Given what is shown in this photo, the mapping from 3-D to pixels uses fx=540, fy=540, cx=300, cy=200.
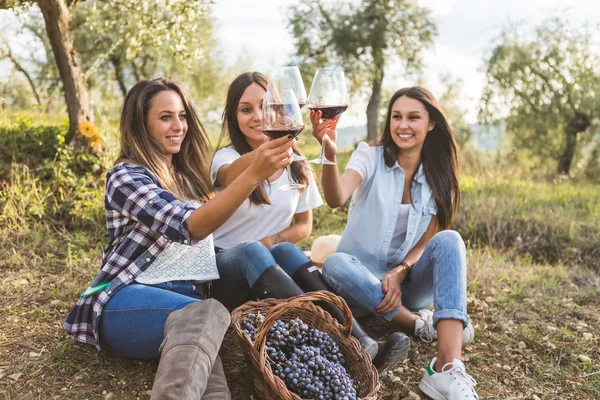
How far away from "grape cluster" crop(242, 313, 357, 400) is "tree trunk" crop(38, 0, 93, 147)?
4.24 meters

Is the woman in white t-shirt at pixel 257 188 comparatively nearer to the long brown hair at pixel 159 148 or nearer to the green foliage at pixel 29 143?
the long brown hair at pixel 159 148

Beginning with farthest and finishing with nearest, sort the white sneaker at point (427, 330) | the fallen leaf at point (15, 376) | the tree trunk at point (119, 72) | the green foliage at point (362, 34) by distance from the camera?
1. the tree trunk at point (119, 72)
2. the green foliage at point (362, 34)
3. the white sneaker at point (427, 330)
4. the fallen leaf at point (15, 376)

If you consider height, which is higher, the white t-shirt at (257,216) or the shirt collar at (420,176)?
the shirt collar at (420,176)

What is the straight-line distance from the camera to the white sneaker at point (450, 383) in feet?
8.80

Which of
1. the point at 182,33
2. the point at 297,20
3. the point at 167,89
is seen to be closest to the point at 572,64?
the point at 297,20

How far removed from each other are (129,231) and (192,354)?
84 centimetres

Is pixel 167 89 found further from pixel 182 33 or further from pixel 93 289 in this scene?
pixel 182 33

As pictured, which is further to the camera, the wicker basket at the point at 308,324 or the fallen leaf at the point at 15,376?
the fallen leaf at the point at 15,376

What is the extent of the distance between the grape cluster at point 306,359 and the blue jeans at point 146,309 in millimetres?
359

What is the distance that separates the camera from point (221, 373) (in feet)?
7.80

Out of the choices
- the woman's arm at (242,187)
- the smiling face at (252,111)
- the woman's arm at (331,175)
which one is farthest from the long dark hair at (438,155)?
the woman's arm at (242,187)

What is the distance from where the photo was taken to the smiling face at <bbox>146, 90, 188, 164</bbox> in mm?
2877

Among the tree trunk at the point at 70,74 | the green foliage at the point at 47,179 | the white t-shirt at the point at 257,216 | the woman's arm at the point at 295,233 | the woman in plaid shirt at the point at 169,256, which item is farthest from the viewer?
the tree trunk at the point at 70,74

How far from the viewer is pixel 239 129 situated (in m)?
3.64
